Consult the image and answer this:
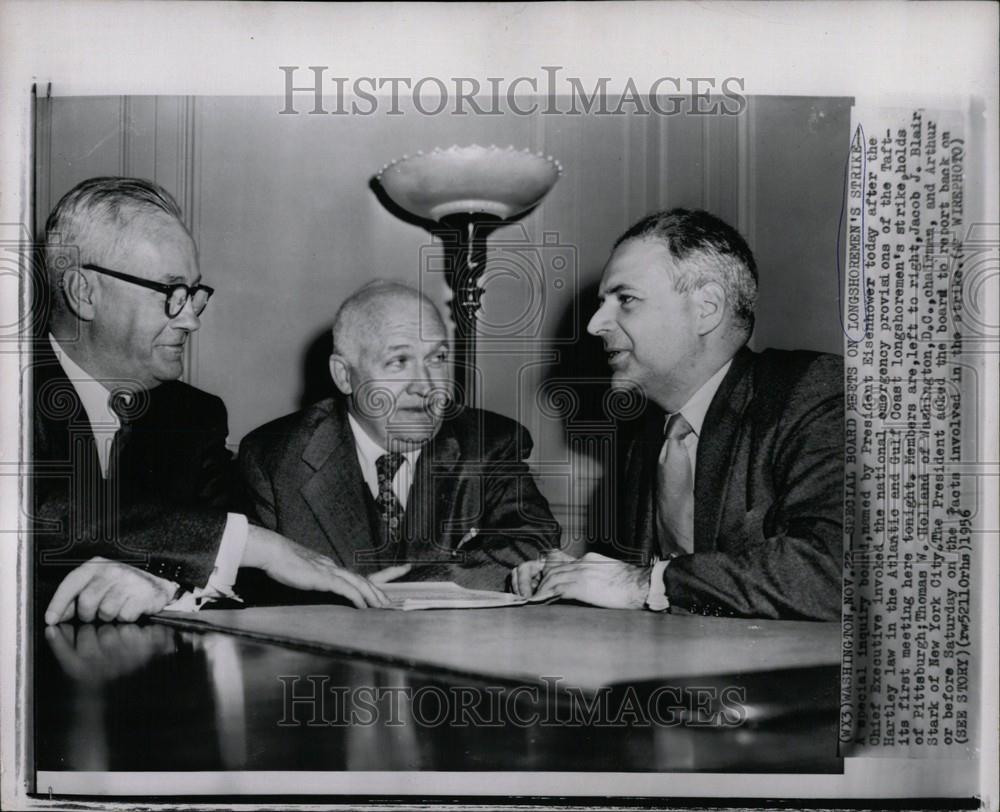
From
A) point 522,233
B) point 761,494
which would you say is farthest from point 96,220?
point 761,494

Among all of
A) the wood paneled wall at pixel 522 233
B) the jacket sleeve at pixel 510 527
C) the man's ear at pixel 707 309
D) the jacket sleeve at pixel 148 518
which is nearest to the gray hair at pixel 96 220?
the wood paneled wall at pixel 522 233

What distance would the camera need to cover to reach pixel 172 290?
1914mm

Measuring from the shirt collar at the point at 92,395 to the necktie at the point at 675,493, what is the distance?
3.82 feet

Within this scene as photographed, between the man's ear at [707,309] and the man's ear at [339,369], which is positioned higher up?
the man's ear at [707,309]

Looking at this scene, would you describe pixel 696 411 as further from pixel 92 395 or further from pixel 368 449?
pixel 92 395

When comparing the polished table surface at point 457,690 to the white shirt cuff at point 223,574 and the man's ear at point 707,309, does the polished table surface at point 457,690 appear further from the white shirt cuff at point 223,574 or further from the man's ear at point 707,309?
the man's ear at point 707,309

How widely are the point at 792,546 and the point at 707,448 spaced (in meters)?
0.26

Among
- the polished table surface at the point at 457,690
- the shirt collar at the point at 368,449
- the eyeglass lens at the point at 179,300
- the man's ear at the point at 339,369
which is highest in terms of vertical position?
the eyeglass lens at the point at 179,300

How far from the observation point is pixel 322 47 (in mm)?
1897

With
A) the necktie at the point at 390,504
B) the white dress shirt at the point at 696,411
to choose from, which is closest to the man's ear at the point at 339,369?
the necktie at the point at 390,504

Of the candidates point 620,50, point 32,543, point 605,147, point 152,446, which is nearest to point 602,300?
point 605,147

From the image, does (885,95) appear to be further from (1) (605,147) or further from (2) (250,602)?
(2) (250,602)

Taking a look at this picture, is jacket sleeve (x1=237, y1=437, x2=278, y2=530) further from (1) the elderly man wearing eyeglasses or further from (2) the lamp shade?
(2) the lamp shade

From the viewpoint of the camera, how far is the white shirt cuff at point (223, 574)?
1.89 m
